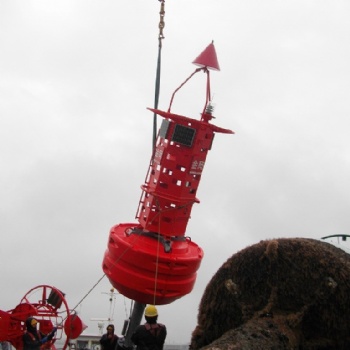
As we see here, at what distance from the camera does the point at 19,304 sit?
11.2 metres

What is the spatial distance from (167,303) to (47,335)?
2440mm

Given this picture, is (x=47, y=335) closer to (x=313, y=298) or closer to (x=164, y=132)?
(x=164, y=132)

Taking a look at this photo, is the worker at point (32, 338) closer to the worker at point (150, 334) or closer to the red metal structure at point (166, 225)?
the red metal structure at point (166, 225)

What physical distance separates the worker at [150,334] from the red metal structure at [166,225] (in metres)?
1.70

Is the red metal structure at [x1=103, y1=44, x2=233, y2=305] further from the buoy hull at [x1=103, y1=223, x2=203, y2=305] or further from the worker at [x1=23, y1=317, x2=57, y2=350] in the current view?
the worker at [x1=23, y1=317, x2=57, y2=350]

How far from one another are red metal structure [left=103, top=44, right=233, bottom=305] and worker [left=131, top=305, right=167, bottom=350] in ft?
5.57

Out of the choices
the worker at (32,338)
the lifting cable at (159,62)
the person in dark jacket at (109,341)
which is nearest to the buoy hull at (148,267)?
the person in dark jacket at (109,341)

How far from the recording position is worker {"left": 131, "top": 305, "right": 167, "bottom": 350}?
7602mm

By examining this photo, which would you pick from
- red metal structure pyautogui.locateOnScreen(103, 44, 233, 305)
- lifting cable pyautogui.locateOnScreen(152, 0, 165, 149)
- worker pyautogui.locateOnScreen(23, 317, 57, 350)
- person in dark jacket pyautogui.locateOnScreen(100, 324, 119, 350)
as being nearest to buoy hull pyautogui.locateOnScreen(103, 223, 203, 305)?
red metal structure pyautogui.locateOnScreen(103, 44, 233, 305)

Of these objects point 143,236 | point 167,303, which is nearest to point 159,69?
point 143,236

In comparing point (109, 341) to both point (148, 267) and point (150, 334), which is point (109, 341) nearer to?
point (148, 267)

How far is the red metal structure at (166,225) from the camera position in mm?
9523

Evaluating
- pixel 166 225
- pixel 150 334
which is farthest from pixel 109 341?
pixel 150 334

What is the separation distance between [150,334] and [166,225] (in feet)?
8.59
